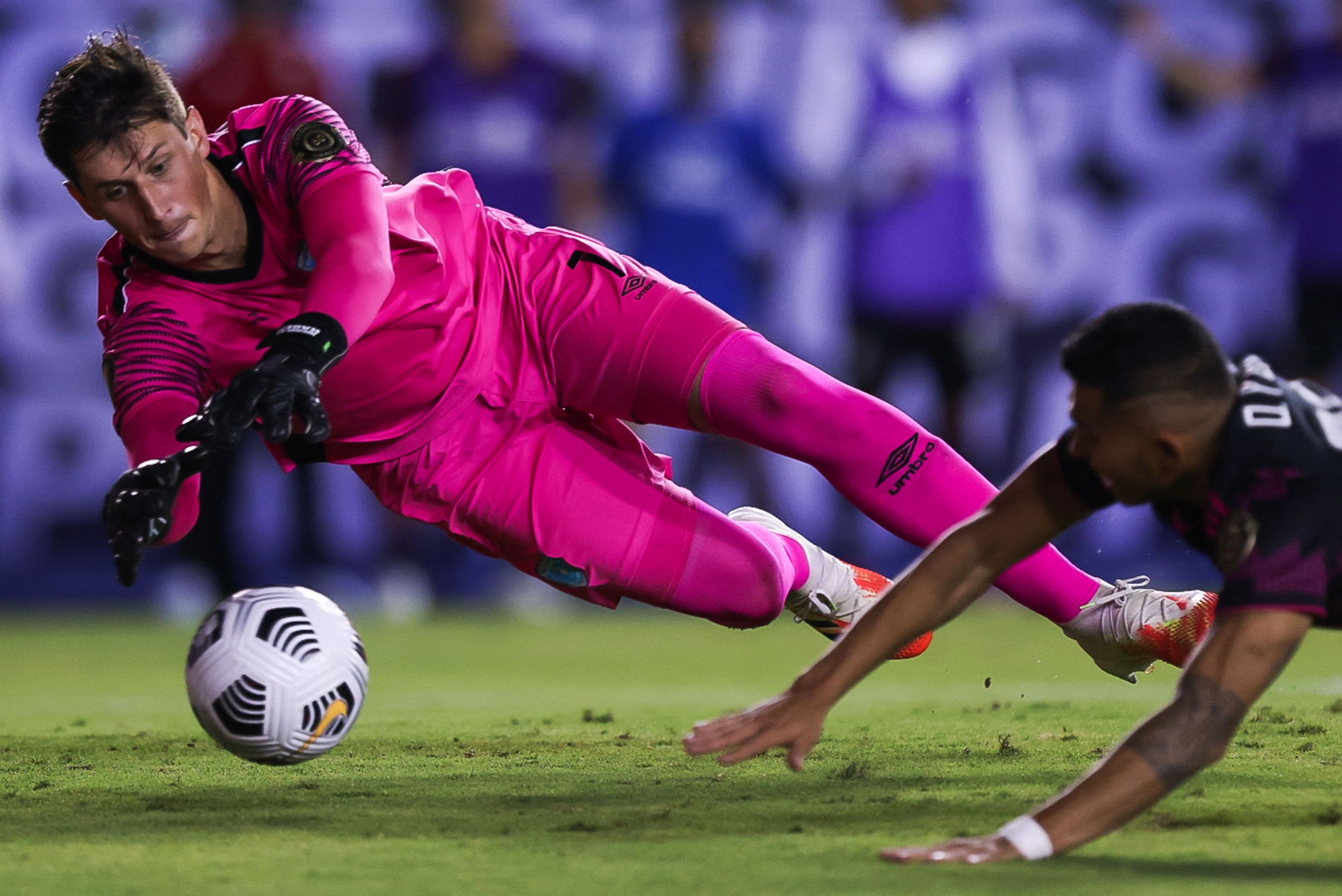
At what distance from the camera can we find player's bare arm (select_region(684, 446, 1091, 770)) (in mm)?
3461

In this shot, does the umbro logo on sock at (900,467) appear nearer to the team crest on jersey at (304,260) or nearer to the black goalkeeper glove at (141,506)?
the team crest on jersey at (304,260)

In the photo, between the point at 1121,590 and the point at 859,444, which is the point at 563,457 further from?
the point at 1121,590

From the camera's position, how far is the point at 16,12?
10.5 m

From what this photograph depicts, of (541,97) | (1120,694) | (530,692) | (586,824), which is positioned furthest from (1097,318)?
(541,97)

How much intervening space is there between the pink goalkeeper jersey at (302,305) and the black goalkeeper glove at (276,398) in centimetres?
47

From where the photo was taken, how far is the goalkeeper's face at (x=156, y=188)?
4062 millimetres

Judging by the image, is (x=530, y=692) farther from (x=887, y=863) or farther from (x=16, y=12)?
(x=16, y=12)

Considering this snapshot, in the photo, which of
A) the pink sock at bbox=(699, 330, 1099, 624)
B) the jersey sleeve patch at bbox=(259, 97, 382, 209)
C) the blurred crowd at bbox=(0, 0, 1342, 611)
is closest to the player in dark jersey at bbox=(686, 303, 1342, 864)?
the pink sock at bbox=(699, 330, 1099, 624)

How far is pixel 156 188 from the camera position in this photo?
13.6 ft

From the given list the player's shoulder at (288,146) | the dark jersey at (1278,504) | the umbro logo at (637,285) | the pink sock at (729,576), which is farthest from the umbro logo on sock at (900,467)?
the player's shoulder at (288,146)

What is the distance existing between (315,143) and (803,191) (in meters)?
6.72

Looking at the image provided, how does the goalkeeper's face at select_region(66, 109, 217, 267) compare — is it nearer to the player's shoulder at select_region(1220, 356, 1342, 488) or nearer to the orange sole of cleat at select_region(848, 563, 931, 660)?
the orange sole of cleat at select_region(848, 563, 931, 660)

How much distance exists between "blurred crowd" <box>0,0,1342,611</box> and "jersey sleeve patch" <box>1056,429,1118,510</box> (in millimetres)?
6807

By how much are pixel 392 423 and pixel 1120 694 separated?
3.02m
